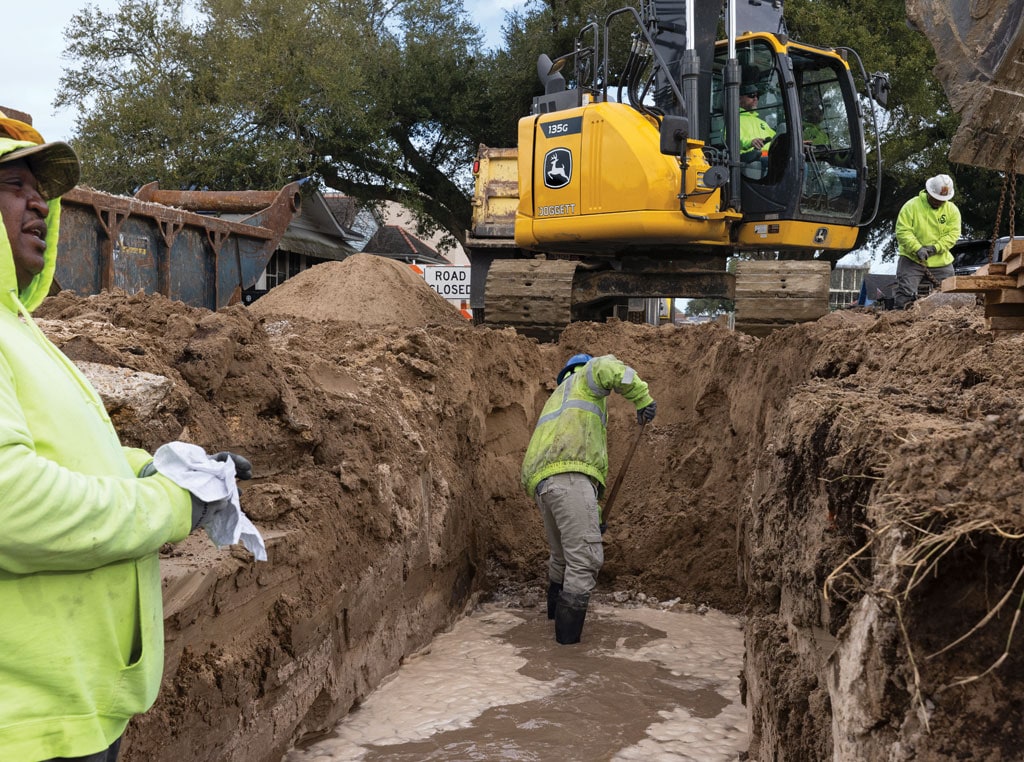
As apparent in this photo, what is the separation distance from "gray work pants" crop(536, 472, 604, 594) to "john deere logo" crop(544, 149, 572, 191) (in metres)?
4.21

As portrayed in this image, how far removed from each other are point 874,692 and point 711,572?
20.3 ft

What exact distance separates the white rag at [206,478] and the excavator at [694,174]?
7.66m

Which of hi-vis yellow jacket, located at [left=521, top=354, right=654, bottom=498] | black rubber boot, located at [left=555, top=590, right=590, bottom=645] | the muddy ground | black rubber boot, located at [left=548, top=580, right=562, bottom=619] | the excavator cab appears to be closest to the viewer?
the muddy ground

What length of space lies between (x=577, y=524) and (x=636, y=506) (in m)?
1.97

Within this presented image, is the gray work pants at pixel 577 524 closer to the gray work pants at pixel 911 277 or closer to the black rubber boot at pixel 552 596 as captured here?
the black rubber boot at pixel 552 596

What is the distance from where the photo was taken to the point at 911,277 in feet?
35.0

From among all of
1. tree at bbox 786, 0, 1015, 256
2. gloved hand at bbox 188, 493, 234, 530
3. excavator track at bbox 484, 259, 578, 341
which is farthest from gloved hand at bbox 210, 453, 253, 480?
tree at bbox 786, 0, 1015, 256

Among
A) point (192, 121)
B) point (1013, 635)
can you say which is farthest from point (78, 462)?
point (192, 121)

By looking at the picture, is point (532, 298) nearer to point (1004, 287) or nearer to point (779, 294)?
point (779, 294)

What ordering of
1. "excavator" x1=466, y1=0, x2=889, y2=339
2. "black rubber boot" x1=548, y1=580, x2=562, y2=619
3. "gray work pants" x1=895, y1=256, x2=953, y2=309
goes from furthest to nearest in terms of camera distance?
"gray work pants" x1=895, y1=256, x2=953, y2=309
"excavator" x1=466, y1=0, x2=889, y2=339
"black rubber boot" x1=548, y1=580, x2=562, y2=619

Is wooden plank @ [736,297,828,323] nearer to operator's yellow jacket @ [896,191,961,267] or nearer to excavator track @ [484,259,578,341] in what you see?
operator's yellow jacket @ [896,191,961,267]

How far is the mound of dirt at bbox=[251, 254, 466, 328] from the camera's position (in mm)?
11008

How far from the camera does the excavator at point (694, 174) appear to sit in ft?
31.7

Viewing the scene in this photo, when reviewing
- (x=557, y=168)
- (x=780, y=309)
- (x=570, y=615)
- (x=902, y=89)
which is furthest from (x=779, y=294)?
(x=902, y=89)
